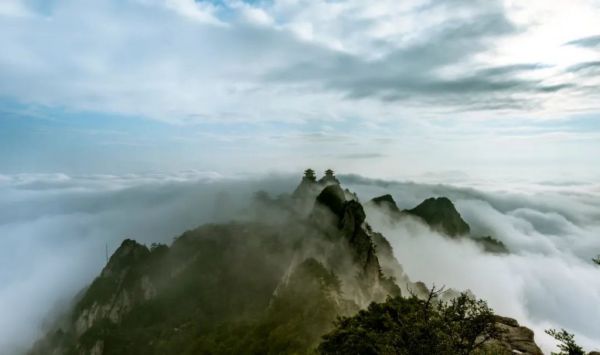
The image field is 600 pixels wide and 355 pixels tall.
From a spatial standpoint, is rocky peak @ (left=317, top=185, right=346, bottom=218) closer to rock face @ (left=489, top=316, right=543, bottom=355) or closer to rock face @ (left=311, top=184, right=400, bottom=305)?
rock face @ (left=311, top=184, right=400, bottom=305)

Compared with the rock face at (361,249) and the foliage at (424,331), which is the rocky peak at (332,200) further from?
the foliage at (424,331)

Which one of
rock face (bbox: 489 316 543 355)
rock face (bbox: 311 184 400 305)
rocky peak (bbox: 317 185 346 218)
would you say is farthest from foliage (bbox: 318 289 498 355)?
rocky peak (bbox: 317 185 346 218)

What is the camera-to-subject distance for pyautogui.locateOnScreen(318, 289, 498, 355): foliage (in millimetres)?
38969

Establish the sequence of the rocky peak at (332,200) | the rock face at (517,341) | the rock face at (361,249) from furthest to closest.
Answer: the rocky peak at (332,200), the rock face at (361,249), the rock face at (517,341)

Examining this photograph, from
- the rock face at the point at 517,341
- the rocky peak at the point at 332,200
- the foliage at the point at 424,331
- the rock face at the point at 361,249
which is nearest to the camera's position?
the foliage at the point at 424,331

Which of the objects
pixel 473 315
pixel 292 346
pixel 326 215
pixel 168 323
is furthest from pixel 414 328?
pixel 168 323

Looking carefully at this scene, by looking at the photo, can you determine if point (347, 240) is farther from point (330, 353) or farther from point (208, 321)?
point (330, 353)

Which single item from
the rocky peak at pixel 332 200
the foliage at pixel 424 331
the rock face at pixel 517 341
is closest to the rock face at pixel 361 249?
the rocky peak at pixel 332 200

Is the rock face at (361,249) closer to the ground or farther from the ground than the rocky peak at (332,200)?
closer to the ground

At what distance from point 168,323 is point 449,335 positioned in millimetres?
185658

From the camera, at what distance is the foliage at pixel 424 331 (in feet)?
128

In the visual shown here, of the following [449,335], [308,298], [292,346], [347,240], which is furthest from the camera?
[347,240]

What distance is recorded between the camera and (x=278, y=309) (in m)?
146

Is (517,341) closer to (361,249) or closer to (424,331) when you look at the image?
(424,331)
